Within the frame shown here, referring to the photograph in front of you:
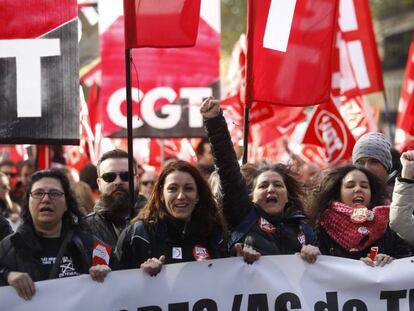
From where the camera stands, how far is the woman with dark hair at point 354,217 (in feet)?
19.5

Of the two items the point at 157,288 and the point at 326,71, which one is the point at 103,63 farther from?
the point at 157,288

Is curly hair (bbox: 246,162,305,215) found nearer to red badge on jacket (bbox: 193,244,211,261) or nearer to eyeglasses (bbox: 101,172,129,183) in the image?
red badge on jacket (bbox: 193,244,211,261)

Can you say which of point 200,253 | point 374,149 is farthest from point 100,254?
point 374,149

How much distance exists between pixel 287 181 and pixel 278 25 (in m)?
1.32

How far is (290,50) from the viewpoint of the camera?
716 cm

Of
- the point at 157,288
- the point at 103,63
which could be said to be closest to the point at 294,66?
the point at 157,288

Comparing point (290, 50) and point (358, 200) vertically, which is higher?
point (290, 50)

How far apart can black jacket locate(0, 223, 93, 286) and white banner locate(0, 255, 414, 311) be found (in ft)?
0.28

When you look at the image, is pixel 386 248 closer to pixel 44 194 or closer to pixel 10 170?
pixel 44 194

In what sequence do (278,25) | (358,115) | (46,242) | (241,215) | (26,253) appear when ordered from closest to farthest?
1. (26,253)
2. (46,242)
3. (241,215)
4. (278,25)
5. (358,115)

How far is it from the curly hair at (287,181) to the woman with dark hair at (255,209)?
41 millimetres

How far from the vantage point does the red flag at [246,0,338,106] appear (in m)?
6.95

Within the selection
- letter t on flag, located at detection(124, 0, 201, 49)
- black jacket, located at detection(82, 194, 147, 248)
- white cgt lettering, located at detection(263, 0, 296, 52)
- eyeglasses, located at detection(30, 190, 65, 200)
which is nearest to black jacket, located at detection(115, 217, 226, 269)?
eyeglasses, located at detection(30, 190, 65, 200)

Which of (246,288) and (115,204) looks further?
(115,204)
